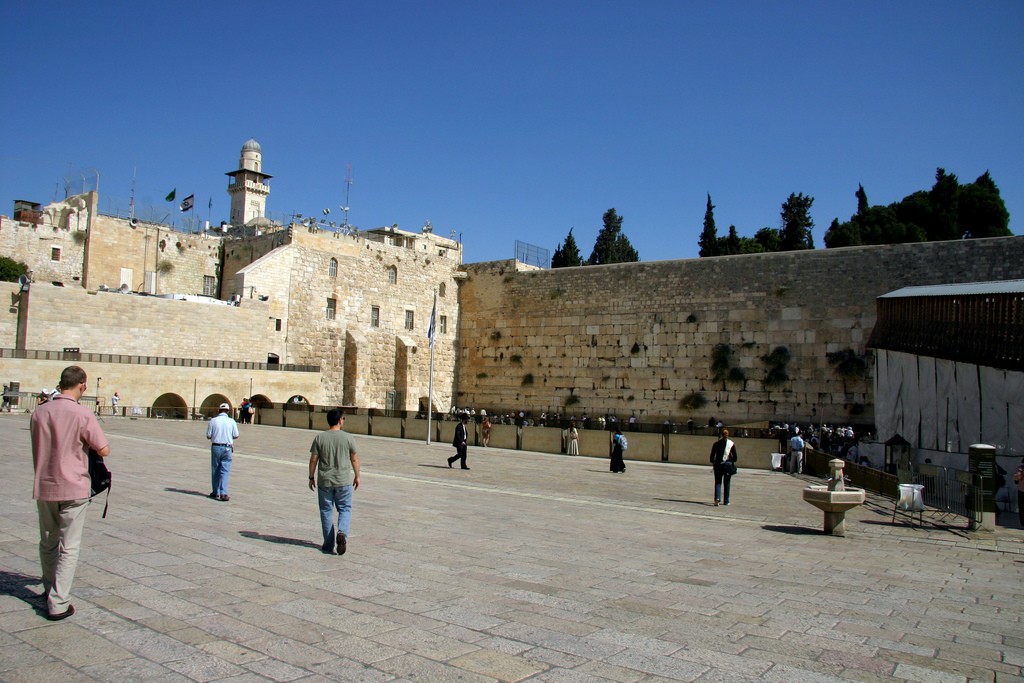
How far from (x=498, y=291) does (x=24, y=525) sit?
29.1 meters

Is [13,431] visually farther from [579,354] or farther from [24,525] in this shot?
[579,354]

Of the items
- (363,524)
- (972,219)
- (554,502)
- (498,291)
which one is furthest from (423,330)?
(972,219)

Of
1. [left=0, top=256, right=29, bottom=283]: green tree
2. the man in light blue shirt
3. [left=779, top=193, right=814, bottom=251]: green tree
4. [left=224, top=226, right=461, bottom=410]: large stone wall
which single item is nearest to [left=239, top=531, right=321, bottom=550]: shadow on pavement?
the man in light blue shirt

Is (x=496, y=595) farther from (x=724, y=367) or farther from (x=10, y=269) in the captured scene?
(x=10, y=269)

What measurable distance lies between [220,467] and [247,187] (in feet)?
151

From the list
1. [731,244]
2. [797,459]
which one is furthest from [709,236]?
[797,459]

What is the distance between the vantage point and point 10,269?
97.9ft

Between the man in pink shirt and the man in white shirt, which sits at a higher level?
the man in pink shirt

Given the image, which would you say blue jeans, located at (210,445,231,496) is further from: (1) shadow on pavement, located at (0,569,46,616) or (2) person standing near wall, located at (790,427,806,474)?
→ (2) person standing near wall, located at (790,427,806,474)

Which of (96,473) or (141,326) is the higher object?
(141,326)

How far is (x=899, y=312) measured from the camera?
68.6ft

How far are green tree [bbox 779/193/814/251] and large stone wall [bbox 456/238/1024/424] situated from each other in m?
15.9

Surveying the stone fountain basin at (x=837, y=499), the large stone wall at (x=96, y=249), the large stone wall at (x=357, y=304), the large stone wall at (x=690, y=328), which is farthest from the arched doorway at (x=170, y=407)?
the stone fountain basin at (x=837, y=499)

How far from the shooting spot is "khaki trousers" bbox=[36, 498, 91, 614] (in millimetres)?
4240
